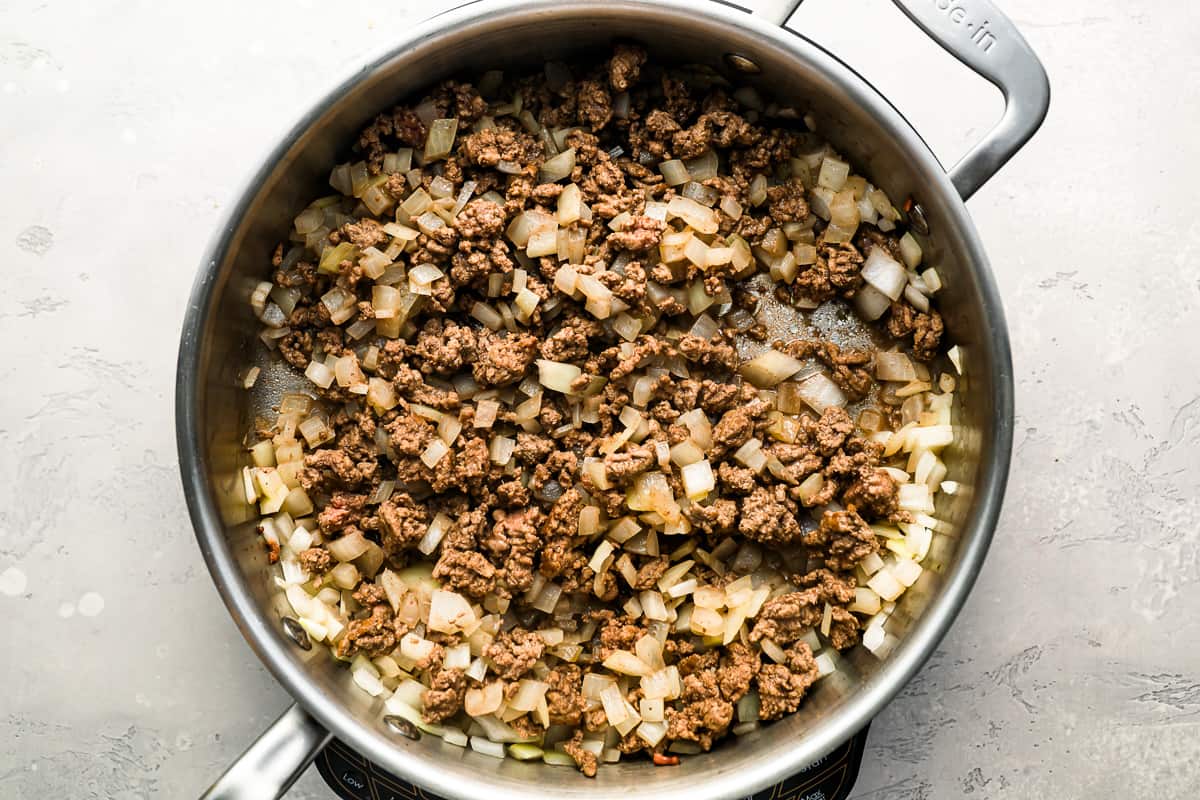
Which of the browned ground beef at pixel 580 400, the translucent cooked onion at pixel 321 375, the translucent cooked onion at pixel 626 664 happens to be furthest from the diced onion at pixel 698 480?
the translucent cooked onion at pixel 321 375

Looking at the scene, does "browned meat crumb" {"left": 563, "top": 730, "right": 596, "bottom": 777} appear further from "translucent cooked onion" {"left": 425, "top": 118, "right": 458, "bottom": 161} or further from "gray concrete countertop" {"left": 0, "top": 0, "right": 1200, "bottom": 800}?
"translucent cooked onion" {"left": 425, "top": 118, "right": 458, "bottom": 161}

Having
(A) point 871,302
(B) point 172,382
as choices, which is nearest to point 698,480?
(A) point 871,302

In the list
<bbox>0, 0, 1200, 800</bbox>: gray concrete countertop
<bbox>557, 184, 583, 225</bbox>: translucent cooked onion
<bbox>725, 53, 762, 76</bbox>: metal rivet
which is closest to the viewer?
<bbox>725, 53, 762, 76</bbox>: metal rivet

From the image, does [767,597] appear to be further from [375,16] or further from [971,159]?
[375,16]

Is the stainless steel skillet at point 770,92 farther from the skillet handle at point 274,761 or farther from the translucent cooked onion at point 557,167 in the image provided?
the translucent cooked onion at point 557,167

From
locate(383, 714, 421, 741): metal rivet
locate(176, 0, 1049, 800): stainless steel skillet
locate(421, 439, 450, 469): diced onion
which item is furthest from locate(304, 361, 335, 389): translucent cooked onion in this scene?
locate(383, 714, 421, 741): metal rivet

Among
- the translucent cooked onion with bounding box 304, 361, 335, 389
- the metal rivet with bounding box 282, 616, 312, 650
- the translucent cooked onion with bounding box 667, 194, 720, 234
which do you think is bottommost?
the metal rivet with bounding box 282, 616, 312, 650

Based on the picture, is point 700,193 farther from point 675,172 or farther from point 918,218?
point 918,218

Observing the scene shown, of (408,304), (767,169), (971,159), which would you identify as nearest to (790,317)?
(767,169)
